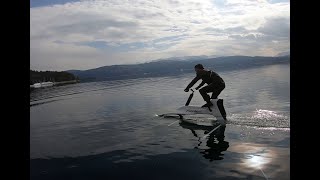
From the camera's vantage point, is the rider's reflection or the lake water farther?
the rider's reflection

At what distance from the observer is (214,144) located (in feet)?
40.6

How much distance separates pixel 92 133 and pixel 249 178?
32.9 feet

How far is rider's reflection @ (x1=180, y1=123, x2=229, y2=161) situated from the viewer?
428 inches

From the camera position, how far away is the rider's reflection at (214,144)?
1086 cm

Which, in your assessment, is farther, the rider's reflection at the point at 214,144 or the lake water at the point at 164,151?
the rider's reflection at the point at 214,144

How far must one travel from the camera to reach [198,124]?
55.2ft

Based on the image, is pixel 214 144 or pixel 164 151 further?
pixel 214 144

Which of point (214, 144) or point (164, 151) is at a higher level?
point (214, 144)
